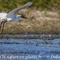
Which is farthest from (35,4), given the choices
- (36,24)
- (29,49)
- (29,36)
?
(29,49)

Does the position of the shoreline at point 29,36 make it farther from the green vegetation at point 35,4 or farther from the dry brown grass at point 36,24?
the green vegetation at point 35,4

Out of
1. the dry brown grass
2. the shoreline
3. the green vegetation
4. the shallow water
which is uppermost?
the green vegetation

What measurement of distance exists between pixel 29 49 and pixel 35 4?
4251 millimetres

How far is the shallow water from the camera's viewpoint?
11250mm

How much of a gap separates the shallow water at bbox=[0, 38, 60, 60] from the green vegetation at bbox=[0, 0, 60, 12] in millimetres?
2577

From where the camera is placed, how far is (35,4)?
53.5 ft

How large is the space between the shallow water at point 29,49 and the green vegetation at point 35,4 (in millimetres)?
2577

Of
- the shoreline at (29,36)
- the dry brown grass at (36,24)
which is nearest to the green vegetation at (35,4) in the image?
the dry brown grass at (36,24)

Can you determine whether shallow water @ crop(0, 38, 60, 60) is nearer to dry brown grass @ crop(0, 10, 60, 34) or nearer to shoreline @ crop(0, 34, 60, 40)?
shoreline @ crop(0, 34, 60, 40)

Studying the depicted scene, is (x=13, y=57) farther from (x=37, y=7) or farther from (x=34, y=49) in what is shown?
(x=37, y=7)

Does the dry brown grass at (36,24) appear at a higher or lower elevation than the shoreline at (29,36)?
higher

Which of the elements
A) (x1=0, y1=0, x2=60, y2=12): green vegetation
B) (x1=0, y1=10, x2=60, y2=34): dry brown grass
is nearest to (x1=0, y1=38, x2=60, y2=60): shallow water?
(x1=0, y1=10, x2=60, y2=34): dry brown grass

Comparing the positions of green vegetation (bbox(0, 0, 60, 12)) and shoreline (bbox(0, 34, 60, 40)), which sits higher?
green vegetation (bbox(0, 0, 60, 12))

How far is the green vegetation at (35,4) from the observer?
52.9ft
